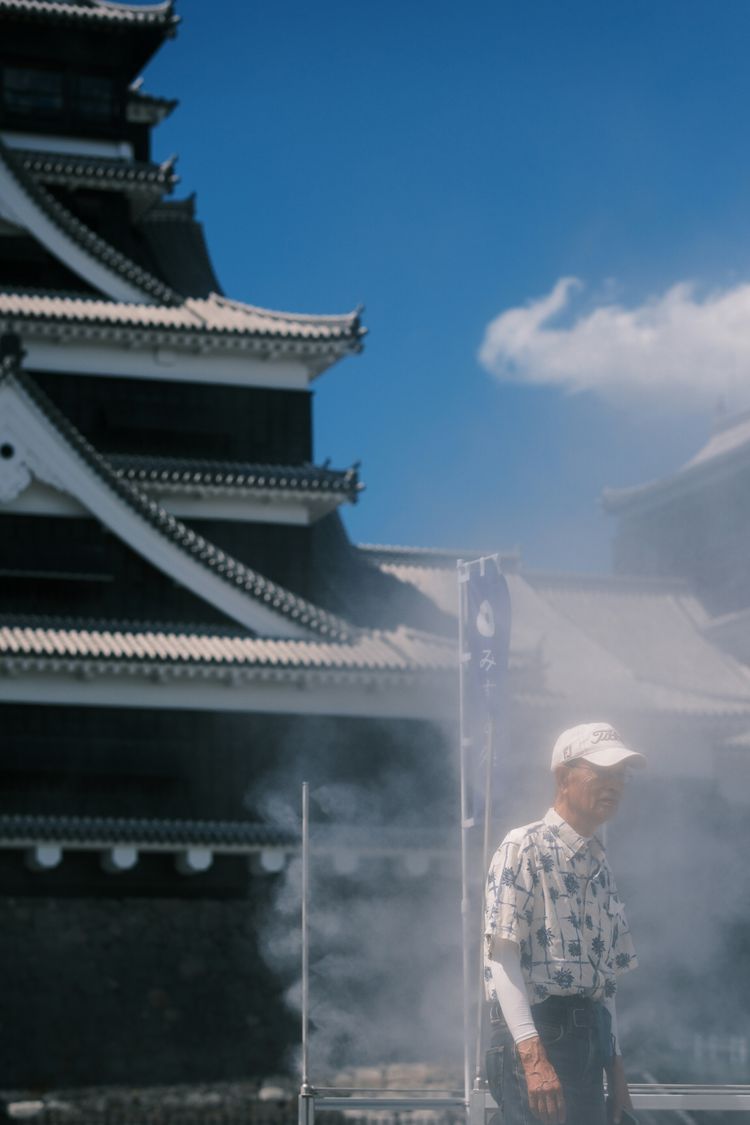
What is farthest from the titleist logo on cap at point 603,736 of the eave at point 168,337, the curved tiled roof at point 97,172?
the curved tiled roof at point 97,172

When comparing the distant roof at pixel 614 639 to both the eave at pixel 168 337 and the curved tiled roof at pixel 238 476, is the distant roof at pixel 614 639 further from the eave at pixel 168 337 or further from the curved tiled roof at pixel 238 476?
the eave at pixel 168 337

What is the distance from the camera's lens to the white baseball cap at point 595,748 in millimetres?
5617

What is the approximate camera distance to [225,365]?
990 inches

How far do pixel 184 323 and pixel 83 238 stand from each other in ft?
6.25

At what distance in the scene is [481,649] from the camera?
37.9 ft

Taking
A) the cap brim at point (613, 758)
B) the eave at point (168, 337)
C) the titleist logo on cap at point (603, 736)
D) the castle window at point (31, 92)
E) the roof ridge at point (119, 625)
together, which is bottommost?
the cap brim at point (613, 758)

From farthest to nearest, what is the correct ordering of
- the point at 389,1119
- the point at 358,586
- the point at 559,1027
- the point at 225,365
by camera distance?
the point at 358,586, the point at 225,365, the point at 389,1119, the point at 559,1027

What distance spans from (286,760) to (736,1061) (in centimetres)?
724

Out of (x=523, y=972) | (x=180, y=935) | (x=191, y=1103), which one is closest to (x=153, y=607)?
(x=180, y=935)

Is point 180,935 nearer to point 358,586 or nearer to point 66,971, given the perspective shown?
point 66,971

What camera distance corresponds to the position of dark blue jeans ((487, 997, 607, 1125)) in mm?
5582

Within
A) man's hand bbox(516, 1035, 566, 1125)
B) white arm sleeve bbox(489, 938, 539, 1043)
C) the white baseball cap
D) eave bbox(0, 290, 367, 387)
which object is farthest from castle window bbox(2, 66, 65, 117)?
man's hand bbox(516, 1035, 566, 1125)

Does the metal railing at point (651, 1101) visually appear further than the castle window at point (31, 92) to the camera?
No

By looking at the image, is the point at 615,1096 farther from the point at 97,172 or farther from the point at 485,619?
the point at 97,172
